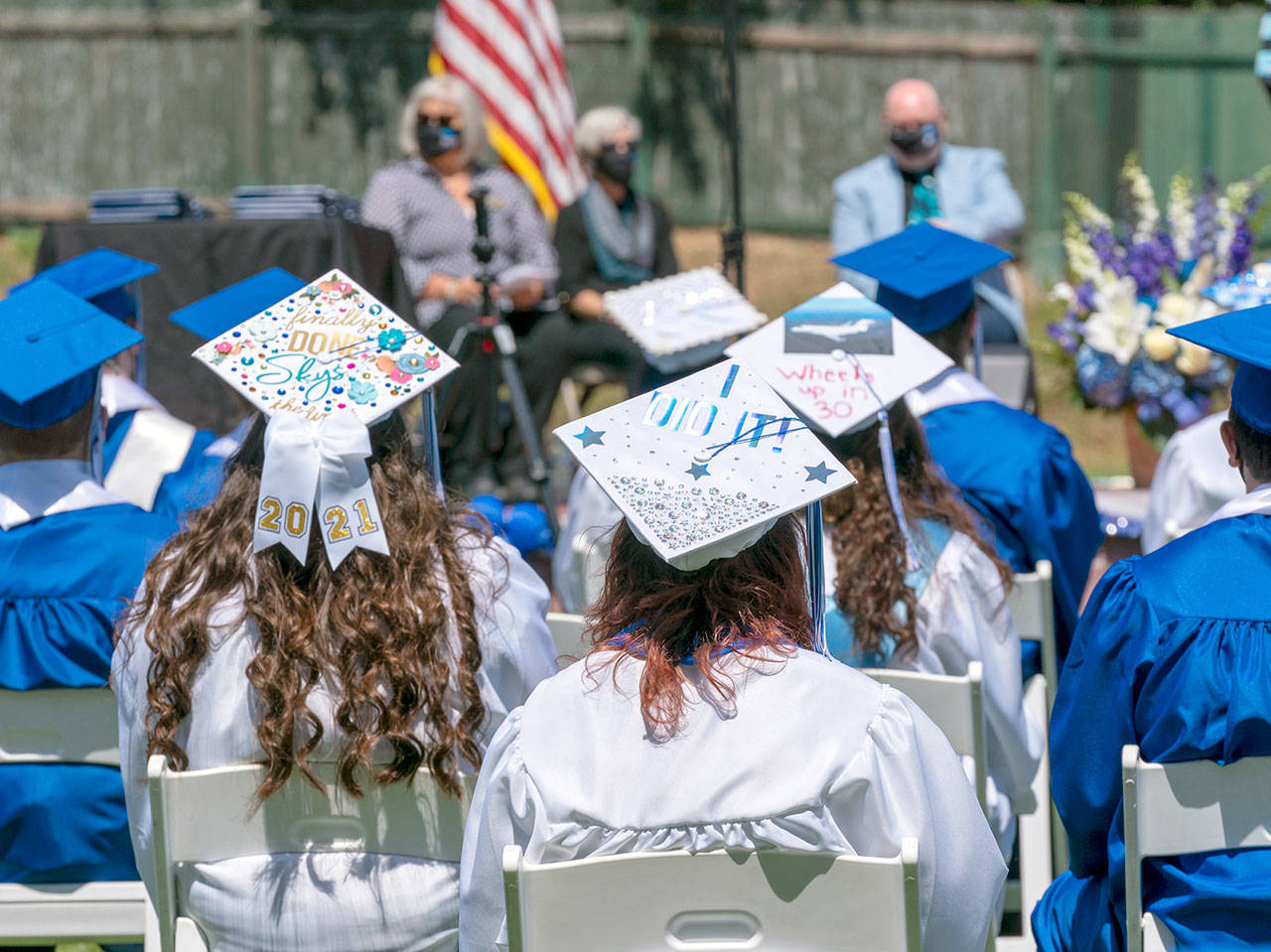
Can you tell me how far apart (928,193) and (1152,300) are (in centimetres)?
149

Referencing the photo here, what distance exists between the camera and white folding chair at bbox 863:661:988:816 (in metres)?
2.58

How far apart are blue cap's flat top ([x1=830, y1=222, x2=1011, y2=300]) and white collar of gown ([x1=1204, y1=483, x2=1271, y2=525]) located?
57.3 inches

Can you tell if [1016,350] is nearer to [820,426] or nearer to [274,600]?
[820,426]

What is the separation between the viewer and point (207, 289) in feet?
19.5

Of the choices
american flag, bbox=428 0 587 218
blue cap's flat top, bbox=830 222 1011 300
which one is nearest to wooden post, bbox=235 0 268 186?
american flag, bbox=428 0 587 218

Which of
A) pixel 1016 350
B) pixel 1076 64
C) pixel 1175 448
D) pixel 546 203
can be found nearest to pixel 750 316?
pixel 1175 448

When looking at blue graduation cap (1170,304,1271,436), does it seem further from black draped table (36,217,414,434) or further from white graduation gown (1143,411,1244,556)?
black draped table (36,217,414,434)

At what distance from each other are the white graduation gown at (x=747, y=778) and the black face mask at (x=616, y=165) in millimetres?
5227

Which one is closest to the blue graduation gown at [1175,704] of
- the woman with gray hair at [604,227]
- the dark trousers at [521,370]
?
the dark trousers at [521,370]

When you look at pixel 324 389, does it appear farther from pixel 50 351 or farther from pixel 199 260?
pixel 199 260

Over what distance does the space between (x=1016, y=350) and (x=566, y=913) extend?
184 inches

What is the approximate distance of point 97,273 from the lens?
4.01 m

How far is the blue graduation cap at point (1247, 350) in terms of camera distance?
2.33m

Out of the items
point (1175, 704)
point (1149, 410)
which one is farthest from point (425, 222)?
point (1175, 704)
